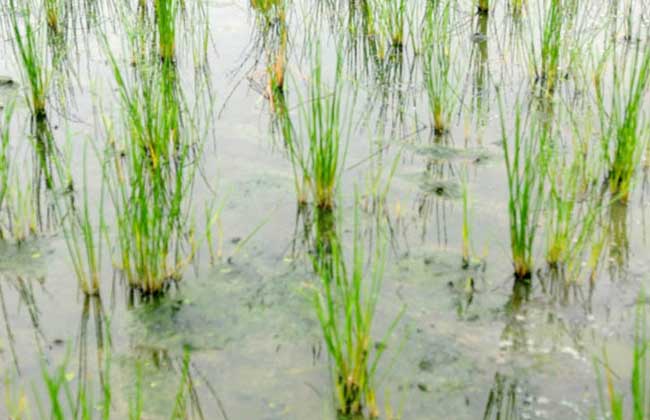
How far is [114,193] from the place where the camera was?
381cm

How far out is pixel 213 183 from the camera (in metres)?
3.97

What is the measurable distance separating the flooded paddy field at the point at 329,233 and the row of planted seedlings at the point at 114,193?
0.05 ft

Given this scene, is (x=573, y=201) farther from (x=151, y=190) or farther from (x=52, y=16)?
(x=52, y=16)

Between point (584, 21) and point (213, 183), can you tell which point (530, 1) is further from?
point (213, 183)

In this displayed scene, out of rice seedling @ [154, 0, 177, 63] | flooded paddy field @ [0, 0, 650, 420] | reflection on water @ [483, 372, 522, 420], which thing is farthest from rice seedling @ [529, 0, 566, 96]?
reflection on water @ [483, 372, 522, 420]

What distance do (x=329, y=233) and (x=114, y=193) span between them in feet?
2.89

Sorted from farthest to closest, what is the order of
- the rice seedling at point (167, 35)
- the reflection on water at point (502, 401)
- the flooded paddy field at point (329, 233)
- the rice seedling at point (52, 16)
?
the rice seedling at point (52, 16)
the rice seedling at point (167, 35)
the flooded paddy field at point (329, 233)
the reflection on water at point (502, 401)

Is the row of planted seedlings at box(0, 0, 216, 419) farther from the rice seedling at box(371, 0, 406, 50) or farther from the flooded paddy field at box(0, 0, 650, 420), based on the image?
the rice seedling at box(371, 0, 406, 50)

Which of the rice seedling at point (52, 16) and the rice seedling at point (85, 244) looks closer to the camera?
the rice seedling at point (85, 244)

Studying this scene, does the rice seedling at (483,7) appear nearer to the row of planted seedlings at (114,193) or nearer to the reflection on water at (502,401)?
the row of planted seedlings at (114,193)

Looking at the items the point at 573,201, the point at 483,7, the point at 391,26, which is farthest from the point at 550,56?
the point at 573,201

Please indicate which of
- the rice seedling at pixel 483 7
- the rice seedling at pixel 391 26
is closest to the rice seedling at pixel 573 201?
the rice seedling at pixel 391 26

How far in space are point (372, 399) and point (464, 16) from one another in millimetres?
3570

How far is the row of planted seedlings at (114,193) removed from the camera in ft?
9.17
